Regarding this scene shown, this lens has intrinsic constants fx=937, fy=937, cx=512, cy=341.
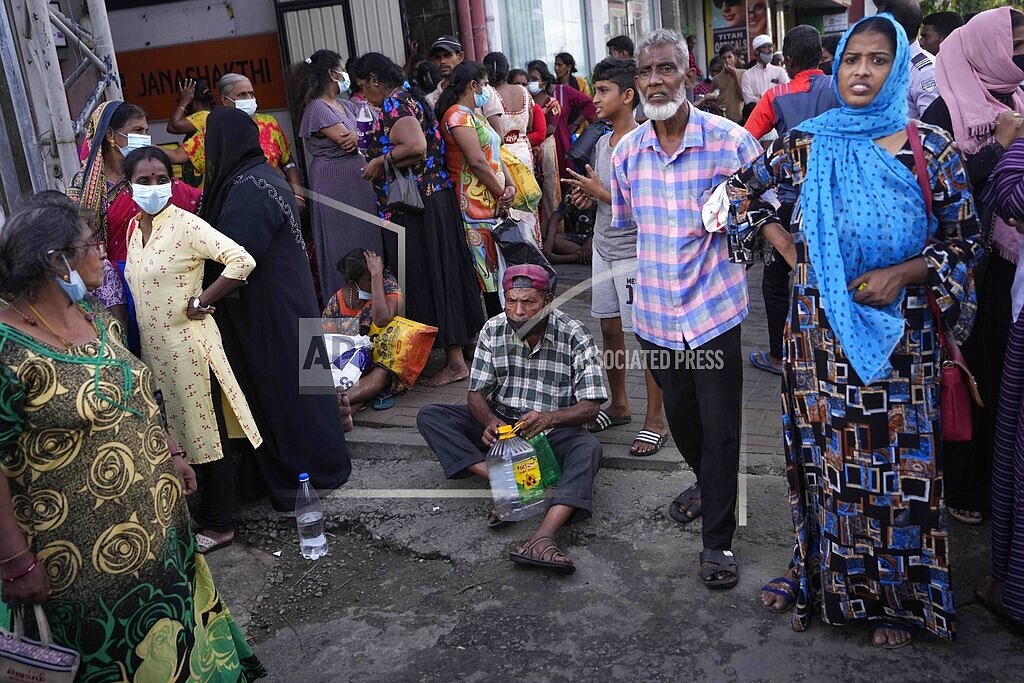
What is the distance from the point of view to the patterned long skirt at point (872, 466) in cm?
290

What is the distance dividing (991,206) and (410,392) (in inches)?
143

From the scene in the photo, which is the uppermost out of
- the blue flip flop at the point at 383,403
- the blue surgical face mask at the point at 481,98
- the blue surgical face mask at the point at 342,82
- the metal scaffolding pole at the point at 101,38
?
the metal scaffolding pole at the point at 101,38

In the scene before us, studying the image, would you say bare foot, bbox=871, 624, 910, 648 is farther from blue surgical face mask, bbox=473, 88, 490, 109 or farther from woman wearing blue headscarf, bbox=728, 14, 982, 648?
blue surgical face mask, bbox=473, 88, 490, 109

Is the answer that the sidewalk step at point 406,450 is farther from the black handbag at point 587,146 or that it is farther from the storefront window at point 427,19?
the storefront window at point 427,19

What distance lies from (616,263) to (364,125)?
2275mm

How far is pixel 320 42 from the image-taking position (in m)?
8.66

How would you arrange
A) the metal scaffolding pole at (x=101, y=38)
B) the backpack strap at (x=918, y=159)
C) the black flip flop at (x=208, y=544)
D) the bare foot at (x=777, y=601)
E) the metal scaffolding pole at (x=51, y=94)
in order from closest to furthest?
Answer: the backpack strap at (x=918, y=159) → the bare foot at (x=777, y=601) → the black flip flop at (x=208, y=544) → the metal scaffolding pole at (x=51, y=94) → the metal scaffolding pole at (x=101, y=38)

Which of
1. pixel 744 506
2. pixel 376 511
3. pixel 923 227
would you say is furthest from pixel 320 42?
pixel 923 227

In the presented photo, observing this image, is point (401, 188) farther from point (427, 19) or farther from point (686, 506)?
point (427, 19)

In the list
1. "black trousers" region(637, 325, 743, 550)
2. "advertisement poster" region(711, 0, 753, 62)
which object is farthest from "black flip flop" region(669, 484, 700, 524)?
"advertisement poster" region(711, 0, 753, 62)

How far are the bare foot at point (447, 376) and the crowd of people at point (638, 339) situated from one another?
36 centimetres

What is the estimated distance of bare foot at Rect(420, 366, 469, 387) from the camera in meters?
5.93

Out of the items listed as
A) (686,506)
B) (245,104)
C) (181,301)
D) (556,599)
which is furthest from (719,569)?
(245,104)

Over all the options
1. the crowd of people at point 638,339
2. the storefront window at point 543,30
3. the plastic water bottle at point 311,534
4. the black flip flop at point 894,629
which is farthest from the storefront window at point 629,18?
the black flip flop at point 894,629
